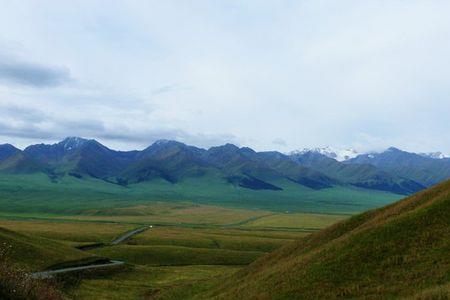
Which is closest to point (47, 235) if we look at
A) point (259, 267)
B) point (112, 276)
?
point (112, 276)

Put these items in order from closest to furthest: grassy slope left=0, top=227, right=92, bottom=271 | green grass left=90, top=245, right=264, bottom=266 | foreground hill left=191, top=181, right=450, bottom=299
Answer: foreground hill left=191, top=181, right=450, bottom=299 < grassy slope left=0, top=227, right=92, bottom=271 < green grass left=90, top=245, right=264, bottom=266

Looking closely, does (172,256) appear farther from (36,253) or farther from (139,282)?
(36,253)

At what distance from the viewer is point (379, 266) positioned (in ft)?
130

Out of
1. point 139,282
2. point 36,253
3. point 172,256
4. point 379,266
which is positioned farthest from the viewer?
point 172,256

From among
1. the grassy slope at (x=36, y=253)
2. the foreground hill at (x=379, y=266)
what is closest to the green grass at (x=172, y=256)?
the grassy slope at (x=36, y=253)

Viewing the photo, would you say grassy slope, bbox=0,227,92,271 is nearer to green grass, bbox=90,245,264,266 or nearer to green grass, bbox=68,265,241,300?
green grass, bbox=68,265,241,300

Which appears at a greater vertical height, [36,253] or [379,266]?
[379,266]

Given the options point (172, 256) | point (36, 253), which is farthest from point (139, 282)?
point (172, 256)

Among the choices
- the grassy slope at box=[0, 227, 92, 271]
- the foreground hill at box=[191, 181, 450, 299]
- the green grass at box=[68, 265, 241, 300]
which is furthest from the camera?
the grassy slope at box=[0, 227, 92, 271]

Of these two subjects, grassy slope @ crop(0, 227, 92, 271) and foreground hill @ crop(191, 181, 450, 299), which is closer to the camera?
foreground hill @ crop(191, 181, 450, 299)

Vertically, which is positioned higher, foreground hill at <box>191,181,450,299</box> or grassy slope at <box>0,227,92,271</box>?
foreground hill at <box>191,181,450,299</box>

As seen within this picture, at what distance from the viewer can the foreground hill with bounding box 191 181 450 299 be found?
1402 inches

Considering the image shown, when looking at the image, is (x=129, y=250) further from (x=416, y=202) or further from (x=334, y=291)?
(x=334, y=291)

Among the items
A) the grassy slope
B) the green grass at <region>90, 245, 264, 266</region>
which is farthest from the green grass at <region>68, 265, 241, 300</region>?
the grassy slope
